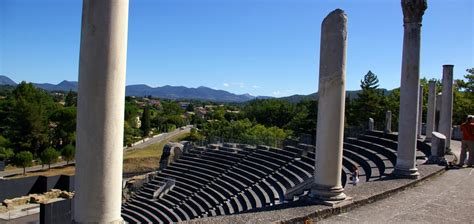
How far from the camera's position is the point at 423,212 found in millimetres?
8523

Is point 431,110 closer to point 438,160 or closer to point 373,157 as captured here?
point 373,157

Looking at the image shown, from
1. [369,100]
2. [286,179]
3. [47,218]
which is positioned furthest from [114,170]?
[369,100]

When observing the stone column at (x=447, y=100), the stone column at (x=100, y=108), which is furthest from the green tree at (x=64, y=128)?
the stone column at (x=100, y=108)

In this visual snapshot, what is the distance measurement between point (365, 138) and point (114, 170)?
58.2 feet

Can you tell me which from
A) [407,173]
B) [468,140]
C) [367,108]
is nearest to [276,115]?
[367,108]

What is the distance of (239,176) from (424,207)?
17675mm

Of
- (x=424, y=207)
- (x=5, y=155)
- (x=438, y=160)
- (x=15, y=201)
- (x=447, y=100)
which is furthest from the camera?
(x=5, y=155)

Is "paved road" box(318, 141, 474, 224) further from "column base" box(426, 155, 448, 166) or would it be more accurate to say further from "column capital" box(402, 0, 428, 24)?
"column capital" box(402, 0, 428, 24)

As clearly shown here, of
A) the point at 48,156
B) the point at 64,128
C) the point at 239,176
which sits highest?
the point at 239,176

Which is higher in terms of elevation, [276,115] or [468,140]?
[468,140]

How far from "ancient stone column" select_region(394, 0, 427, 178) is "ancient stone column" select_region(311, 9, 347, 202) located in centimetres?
380

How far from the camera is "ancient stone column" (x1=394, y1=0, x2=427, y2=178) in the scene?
11258 millimetres

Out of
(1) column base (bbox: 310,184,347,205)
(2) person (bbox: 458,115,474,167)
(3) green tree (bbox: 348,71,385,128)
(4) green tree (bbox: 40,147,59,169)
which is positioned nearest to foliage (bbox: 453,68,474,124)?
(3) green tree (bbox: 348,71,385,128)

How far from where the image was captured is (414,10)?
11234mm
